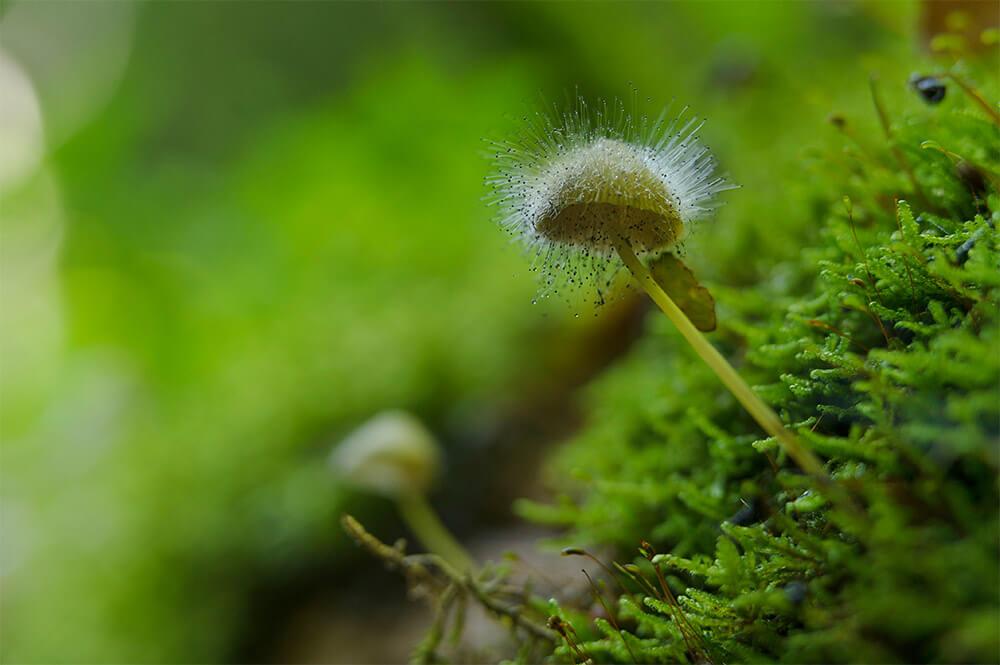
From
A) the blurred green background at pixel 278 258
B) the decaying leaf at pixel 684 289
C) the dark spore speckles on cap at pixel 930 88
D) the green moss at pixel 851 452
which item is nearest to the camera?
the green moss at pixel 851 452

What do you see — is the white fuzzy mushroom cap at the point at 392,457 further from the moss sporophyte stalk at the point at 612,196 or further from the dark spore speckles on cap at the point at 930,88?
the dark spore speckles on cap at the point at 930,88

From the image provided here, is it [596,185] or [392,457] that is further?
[392,457]

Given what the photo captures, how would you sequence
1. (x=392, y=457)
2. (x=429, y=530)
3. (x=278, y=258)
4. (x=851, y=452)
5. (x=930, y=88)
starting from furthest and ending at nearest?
(x=278, y=258), (x=429, y=530), (x=392, y=457), (x=930, y=88), (x=851, y=452)

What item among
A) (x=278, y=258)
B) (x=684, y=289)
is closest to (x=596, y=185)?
(x=684, y=289)

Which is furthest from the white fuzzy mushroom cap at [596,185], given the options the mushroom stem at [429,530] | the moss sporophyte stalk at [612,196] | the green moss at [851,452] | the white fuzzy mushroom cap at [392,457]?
the mushroom stem at [429,530]

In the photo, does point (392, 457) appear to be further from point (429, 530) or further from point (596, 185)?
point (596, 185)

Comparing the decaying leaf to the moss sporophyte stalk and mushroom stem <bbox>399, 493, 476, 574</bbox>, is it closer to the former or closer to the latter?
the moss sporophyte stalk
